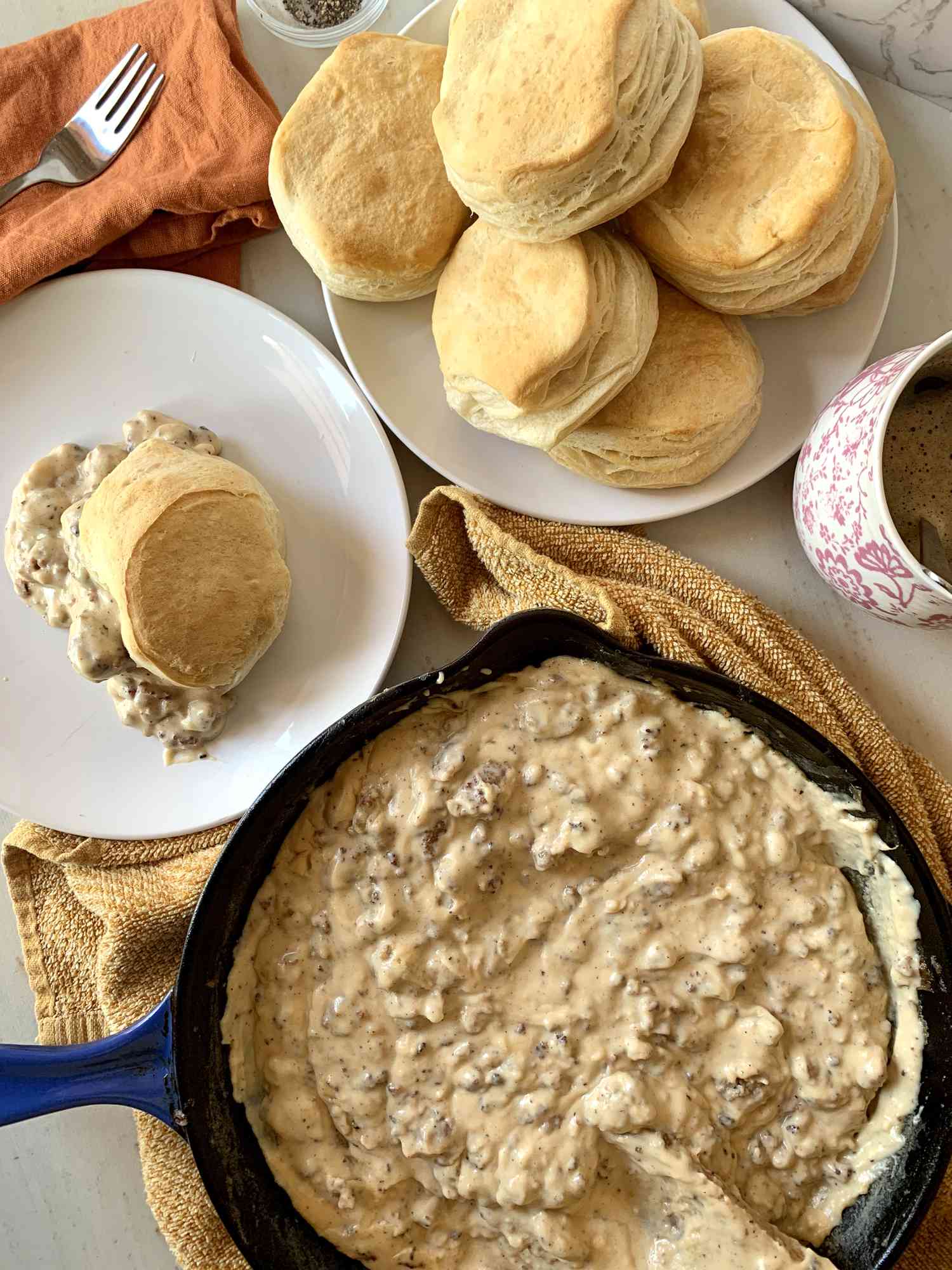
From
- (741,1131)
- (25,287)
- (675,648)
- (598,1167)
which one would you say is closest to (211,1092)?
(598,1167)

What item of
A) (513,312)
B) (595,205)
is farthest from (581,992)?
(595,205)

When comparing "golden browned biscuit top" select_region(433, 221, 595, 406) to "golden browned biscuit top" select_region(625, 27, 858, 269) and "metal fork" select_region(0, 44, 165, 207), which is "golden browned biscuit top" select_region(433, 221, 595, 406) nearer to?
"golden browned biscuit top" select_region(625, 27, 858, 269)

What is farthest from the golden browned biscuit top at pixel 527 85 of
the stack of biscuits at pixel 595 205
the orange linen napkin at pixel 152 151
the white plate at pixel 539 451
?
the orange linen napkin at pixel 152 151

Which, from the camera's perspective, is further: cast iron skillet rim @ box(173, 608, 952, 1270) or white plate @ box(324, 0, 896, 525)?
white plate @ box(324, 0, 896, 525)

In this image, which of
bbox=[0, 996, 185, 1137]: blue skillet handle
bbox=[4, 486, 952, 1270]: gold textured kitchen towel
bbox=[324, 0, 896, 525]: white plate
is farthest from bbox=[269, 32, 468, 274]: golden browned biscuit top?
bbox=[0, 996, 185, 1137]: blue skillet handle

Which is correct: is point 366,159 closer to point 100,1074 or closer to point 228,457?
point 228,457

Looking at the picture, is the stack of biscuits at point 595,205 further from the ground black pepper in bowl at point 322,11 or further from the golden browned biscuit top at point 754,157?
the ground black pepper in bowl at point 322,11
